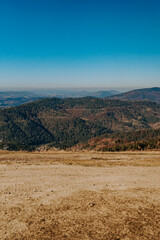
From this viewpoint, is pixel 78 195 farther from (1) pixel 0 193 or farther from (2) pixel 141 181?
(2) pixel 141 181

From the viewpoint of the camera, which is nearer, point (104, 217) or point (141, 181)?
point (104, 217)

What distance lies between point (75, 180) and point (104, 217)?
8.10m

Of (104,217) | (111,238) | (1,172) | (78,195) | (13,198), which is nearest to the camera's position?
(111,238)

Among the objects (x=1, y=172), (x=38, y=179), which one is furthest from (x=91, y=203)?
(x=1, y=172)

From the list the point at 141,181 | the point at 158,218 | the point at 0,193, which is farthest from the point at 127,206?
the point at 0,193

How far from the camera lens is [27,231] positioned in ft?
32.8

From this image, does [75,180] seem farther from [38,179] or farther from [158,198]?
[158,198]

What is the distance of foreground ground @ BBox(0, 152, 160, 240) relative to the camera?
999 cm

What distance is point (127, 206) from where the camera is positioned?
13.2m

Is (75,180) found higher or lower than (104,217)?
lower

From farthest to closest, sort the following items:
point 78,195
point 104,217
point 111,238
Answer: point 78,195 < point 104,217 < point 111,238

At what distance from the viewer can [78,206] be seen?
13008 millimetres

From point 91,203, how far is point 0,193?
8228 mm

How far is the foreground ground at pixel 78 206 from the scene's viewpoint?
9992mm
